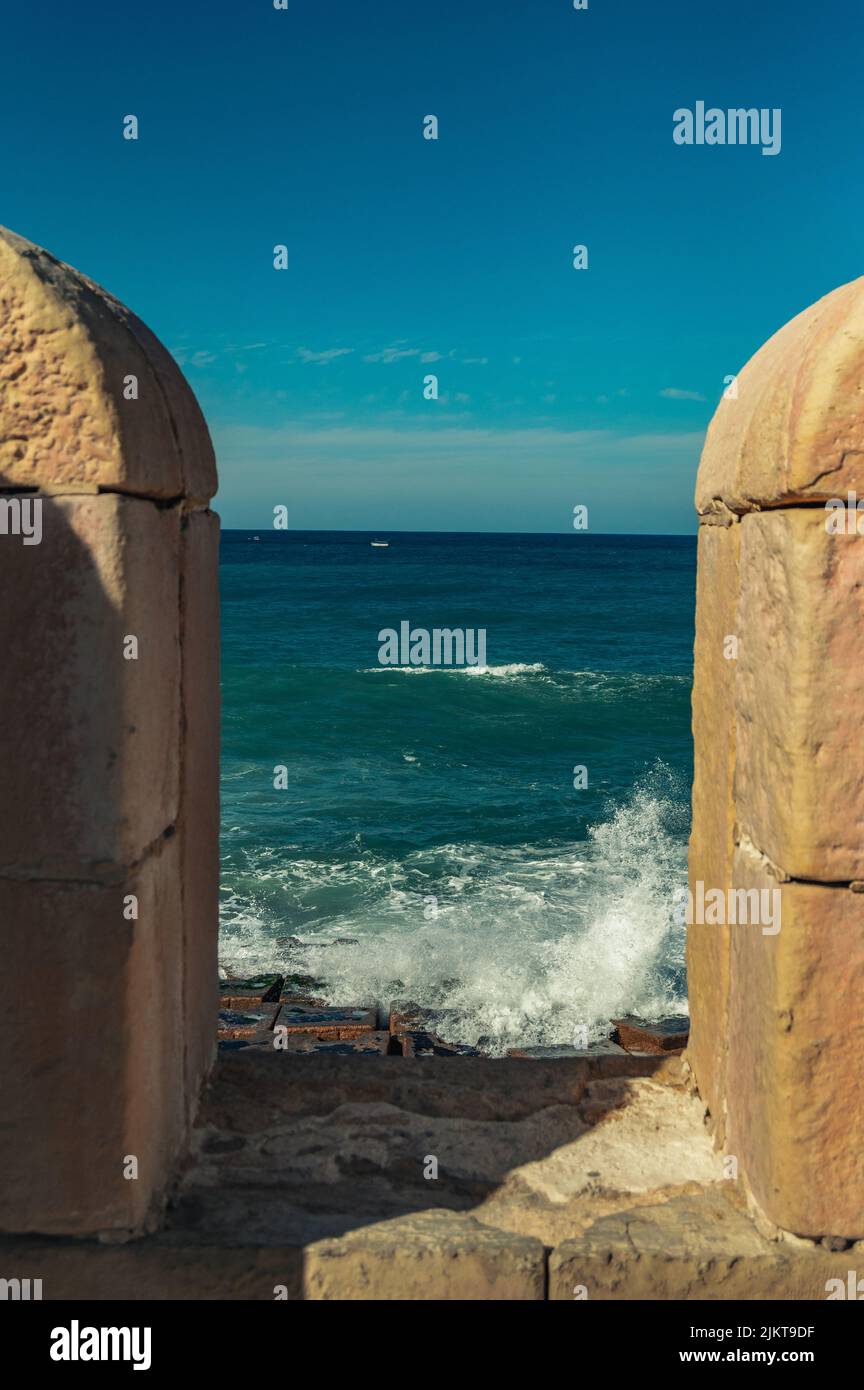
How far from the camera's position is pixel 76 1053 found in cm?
279

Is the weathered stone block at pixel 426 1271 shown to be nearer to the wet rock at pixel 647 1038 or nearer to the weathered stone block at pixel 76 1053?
the weathered stone block at pixel 76 1053

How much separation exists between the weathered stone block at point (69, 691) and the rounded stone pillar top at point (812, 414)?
1573mm

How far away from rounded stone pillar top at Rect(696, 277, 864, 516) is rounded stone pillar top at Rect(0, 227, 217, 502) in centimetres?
154

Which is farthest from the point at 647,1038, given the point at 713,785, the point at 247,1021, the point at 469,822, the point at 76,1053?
the point at 469,822

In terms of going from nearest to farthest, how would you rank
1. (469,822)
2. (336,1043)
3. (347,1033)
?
(336,1043) < (347,1033) < (469,822)

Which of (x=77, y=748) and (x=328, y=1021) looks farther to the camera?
(x=328, y=1021)

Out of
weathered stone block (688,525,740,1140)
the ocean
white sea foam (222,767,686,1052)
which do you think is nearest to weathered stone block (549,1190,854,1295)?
weathered stone block (688,525,740,1140)

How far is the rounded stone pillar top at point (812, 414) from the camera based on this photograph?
2.60 m

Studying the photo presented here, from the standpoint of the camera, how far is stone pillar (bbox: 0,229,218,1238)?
2672 mm

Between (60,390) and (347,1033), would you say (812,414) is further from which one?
(347,1033)

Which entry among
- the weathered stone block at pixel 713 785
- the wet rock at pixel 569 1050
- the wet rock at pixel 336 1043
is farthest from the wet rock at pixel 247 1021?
the weathered stone block at pixel 713 785

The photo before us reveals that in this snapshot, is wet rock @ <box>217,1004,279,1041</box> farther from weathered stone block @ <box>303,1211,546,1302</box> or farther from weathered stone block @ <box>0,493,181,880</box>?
weathered stone block @ <box>0,493,181,880</box>

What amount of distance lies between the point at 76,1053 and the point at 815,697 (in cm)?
199
